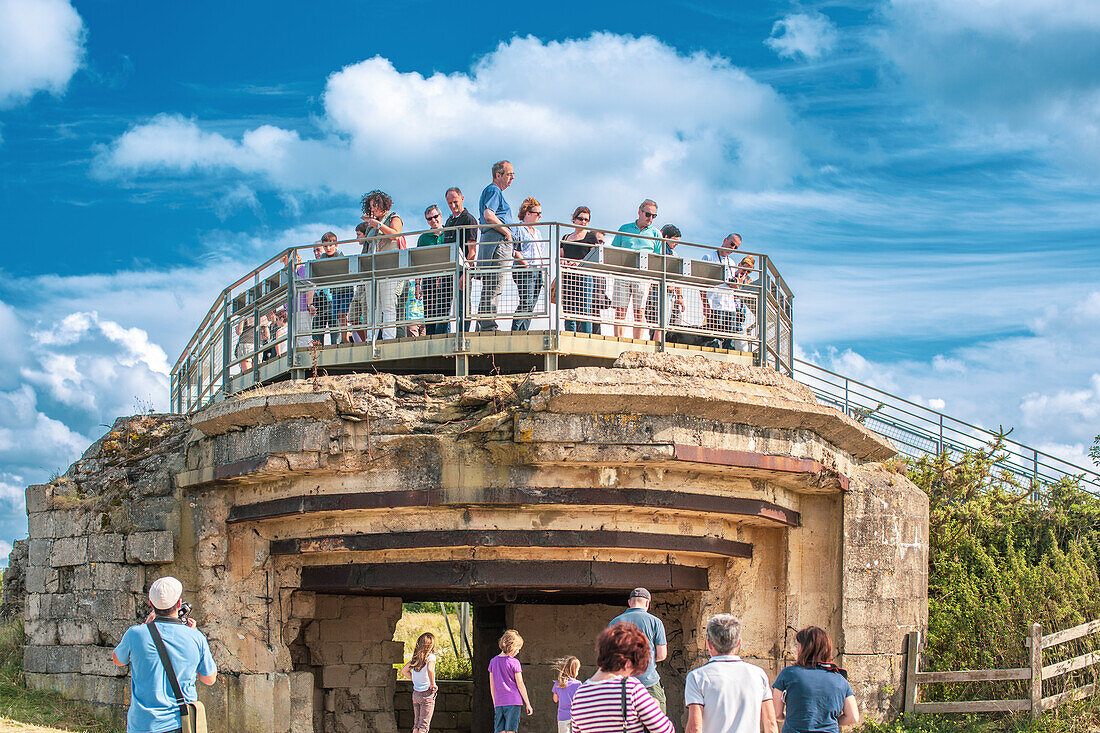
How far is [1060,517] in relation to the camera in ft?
45.6

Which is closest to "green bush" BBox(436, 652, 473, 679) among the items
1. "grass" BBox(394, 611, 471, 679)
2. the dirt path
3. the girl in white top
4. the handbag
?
"grass" BBox(394, 611, 471, 679)

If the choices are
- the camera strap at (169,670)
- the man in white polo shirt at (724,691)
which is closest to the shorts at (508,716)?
the camera strap at (169,670)

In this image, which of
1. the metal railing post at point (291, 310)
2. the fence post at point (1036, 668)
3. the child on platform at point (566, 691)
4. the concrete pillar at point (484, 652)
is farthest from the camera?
the concrete pillar at point (484, 652)

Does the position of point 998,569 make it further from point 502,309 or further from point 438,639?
point 438,639

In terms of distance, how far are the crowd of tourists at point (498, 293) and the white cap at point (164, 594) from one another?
4.68 meters

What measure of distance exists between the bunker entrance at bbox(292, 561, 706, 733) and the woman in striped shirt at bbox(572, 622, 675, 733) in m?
5.63

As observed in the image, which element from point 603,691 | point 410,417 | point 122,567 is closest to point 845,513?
point 410,417

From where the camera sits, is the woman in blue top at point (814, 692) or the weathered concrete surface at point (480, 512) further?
the weathered concrete surface at point (480, 512)

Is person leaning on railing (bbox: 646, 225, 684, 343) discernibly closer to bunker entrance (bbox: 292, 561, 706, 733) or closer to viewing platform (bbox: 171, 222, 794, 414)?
viewing platform (bbox: 171, 222, 794, 414)

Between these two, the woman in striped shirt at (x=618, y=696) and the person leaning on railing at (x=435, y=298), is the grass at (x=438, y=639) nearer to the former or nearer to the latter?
the person leaning on railing at (x=435, y=298)

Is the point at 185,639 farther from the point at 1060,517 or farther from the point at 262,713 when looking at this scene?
the point at 1060,517

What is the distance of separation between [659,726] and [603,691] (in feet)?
1.03

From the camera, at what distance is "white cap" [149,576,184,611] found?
6629mm

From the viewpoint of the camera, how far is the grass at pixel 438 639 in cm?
2086
